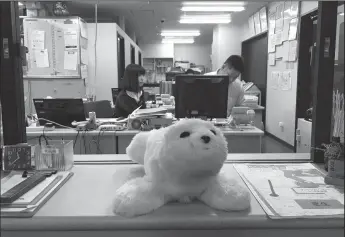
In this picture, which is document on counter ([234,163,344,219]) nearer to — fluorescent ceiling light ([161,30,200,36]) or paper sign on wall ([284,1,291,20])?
paper sign on wall ([284,1,291,20])

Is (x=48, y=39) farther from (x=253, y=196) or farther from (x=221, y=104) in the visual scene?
(x=253, y=196)

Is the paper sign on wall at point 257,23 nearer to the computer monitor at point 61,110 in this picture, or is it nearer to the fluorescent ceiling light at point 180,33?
the fluorescent ceiling light at point 180,33

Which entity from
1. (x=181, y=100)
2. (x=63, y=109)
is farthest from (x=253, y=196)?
(x=63, y=109)

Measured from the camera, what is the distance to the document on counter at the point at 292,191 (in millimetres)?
792

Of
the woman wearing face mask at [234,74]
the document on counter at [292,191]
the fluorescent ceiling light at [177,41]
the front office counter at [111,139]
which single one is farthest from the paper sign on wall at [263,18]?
→ the fluorescent ceiling light at [177,41]

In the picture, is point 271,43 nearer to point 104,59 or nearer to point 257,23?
point 257,23

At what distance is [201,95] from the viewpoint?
7.88ft

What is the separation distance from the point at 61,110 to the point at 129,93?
1009 millimetres

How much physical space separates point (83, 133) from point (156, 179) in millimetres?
1814

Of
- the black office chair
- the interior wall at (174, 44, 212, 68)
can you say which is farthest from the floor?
the interior wall at (174, 44, 212, 68)

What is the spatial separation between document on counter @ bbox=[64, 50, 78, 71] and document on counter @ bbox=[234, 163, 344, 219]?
4423 millimetres

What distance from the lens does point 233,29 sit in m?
7.46

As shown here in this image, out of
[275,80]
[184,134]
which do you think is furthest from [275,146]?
[184,134]

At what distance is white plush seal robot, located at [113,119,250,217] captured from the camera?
782mm
